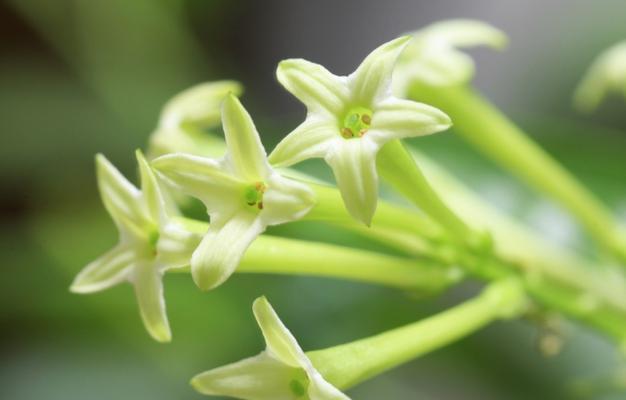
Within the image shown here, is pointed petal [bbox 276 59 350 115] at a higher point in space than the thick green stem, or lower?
higher

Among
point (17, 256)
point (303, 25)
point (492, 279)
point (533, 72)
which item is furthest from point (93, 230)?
point (492, 279)

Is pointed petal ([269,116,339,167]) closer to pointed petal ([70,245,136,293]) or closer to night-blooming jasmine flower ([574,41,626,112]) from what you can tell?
pointed petal ([70,245,136,293])

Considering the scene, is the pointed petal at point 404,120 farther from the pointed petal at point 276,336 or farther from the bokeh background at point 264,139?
the bokeh background at point 264,139

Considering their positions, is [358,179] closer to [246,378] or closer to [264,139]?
[246,378]

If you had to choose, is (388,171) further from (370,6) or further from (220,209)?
(370,6)

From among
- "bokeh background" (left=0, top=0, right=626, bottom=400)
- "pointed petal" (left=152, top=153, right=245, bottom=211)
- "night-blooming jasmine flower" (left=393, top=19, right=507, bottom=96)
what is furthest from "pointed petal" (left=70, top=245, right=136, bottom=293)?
"bokeh background" (left=0, top=0, right=626, bottom=400)

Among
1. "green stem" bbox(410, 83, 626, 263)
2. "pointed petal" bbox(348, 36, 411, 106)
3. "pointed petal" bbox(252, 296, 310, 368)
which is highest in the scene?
"green stem" bbox(410, 83, 626, 263)

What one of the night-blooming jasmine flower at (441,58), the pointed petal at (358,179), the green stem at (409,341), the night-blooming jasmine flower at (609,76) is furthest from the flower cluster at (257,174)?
the night-blooming jasmine flower at (609,76)
